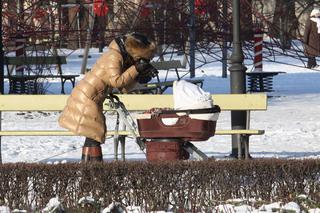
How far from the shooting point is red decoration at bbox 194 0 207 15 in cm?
2336

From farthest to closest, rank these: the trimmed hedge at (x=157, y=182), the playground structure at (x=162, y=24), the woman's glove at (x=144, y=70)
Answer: the playground structure at (x=162, y=24)
the woman's glove at (x=144, y=70)
the trimmed hedge at (x=157, y=182)

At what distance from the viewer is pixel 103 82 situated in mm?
10219

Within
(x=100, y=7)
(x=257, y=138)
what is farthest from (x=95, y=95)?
(x=100, y=7)

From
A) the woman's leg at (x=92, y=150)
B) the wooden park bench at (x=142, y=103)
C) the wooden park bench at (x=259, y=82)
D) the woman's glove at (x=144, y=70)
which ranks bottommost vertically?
the wooden park bench at (x=259, y=82)

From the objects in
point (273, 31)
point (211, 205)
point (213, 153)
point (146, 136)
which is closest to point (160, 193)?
point (211, 205)

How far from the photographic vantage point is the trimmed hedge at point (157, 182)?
8.07 m

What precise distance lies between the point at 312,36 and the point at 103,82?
17827 millimetres

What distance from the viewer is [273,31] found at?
22188mm

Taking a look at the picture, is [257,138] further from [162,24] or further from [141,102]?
[162,24]

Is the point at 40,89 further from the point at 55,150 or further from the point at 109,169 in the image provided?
the point at 109,169

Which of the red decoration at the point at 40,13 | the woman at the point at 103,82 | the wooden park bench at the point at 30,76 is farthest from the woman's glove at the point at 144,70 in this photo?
the red decoration at the point at 40,13

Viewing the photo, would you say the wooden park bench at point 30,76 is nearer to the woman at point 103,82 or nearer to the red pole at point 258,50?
the red pole at point 258,50

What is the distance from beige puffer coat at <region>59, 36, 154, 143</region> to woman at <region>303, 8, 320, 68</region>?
14.0 m

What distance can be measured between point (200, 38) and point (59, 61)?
2.96 m
